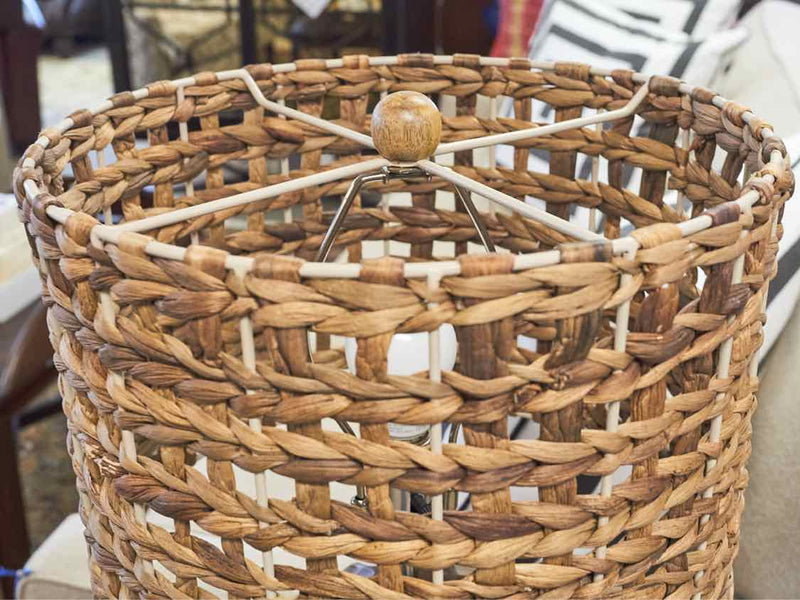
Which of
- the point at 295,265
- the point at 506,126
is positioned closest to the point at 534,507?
the point at 295,265

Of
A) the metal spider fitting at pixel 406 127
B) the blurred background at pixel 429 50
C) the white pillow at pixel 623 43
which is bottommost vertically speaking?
the blurred background at pixel 429 50

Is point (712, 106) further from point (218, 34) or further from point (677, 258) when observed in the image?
point (218, 34)

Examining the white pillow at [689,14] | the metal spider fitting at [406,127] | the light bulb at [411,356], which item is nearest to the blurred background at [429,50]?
the white pillow at [689,14]

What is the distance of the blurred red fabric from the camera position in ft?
5.75

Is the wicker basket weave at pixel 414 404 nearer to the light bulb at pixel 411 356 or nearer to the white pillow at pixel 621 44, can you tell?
the light bulb at pixel 411 356

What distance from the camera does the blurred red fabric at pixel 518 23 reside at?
1754 mm

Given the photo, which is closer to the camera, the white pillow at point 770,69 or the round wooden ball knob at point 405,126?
the round wooden ball knob at point 405,126

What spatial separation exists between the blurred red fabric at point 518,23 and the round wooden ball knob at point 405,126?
1.36 metres

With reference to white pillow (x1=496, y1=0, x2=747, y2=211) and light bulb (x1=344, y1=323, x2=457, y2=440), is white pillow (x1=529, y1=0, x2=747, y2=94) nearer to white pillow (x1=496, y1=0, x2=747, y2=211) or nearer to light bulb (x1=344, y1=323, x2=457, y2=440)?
white pillow (x1=496, y1=0, x2=747, y2=211)

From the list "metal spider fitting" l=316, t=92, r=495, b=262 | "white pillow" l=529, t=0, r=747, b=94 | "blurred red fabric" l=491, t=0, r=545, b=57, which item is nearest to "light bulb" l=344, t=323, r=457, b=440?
"metal spider fitting" l=316, t=92, r=495, b=262

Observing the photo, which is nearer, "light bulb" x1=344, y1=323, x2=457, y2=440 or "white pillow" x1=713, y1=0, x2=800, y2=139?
"light bulb" x1=344, y1=323, x2=457, y2=440

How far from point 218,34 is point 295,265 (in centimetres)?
207

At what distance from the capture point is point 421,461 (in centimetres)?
37

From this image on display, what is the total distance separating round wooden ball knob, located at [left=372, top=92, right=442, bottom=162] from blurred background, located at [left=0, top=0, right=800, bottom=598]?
16.2 inches
